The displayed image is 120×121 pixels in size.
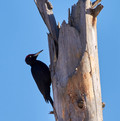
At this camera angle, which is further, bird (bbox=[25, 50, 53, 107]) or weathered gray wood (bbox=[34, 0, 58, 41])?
bird (bbox=[25, 50, 53, 107])

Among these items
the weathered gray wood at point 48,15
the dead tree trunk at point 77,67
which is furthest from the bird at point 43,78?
the weathered gray wood at point 48,15

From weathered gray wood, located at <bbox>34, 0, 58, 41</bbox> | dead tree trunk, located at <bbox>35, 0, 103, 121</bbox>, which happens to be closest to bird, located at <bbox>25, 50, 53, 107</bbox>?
dead tree trunk, located at <bbox>35, 0, 103, 121</bbox>

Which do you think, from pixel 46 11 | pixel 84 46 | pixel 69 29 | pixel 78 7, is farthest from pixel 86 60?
pixel 46 11

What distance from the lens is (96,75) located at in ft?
12.4

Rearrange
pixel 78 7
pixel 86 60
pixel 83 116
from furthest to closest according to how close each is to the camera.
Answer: pixel 78 7 → pixel 86 60 → pixel 83 116

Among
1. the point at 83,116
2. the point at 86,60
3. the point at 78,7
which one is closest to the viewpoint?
the point at 83,116

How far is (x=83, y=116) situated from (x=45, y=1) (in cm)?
209

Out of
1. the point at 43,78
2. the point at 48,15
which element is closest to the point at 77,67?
the point at 48,15

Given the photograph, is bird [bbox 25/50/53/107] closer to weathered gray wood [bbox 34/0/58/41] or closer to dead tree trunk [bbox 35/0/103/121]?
dead tree trunk [bbox 35/0/103/121]

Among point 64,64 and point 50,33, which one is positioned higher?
point 50,33

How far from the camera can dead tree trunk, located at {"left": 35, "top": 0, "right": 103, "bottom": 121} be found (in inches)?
141

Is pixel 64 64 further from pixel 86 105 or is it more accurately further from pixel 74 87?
pixel 86 105

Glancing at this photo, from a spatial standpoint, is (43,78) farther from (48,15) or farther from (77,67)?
(77,67)

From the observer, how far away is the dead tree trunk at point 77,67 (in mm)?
3590
